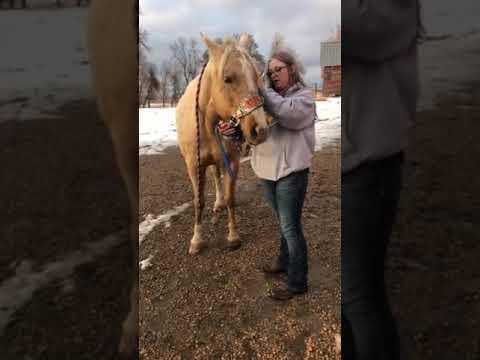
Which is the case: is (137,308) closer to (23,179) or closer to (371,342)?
(23,179)

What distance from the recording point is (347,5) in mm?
1159

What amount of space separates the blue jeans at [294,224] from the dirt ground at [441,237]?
0.39 m

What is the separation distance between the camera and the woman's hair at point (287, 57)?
1.38 meters

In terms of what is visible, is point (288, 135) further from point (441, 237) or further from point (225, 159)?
point (441, 237)

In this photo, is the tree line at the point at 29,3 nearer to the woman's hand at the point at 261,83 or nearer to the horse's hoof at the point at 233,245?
the woman's hand at the point at 261,83

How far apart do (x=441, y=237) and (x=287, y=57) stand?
1.04 m

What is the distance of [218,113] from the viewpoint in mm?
1673

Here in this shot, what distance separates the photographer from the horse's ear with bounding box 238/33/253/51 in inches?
56.3

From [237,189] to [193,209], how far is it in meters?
0.29

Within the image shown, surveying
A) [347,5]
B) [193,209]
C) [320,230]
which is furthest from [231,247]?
[347,5]

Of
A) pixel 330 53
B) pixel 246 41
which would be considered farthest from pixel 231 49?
pixel 330 53

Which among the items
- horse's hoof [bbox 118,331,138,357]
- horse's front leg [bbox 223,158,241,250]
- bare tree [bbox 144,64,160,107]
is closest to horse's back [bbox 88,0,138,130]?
bare tree [bbox 144,64,160,107]

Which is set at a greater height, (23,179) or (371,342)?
(23,179)

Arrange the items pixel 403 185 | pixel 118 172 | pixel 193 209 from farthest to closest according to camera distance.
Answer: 1. pixel 193 209
2. pixel 118 172
3. pixel 403 185
